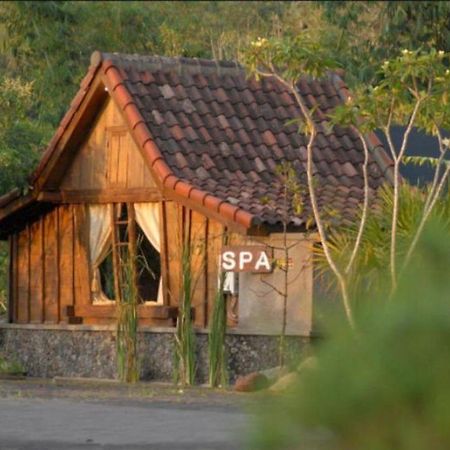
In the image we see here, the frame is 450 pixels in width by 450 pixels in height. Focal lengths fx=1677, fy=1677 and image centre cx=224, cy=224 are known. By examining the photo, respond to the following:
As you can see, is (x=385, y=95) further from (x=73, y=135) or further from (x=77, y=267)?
(x=77, y=267)

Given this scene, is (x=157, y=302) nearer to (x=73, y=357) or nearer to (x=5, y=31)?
(x=73, y=357)

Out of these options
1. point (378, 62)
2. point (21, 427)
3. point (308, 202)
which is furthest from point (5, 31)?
point (21, 427)

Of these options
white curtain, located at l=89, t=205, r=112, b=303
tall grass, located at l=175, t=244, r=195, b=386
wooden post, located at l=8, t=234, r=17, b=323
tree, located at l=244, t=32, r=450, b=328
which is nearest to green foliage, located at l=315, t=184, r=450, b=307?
tree, located at l=244, t=32, r=450, b=328

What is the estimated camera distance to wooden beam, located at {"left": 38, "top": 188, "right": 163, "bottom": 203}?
76.7 ft

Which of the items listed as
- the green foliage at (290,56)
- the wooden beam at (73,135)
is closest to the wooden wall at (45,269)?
the wooden beam at (73,135)

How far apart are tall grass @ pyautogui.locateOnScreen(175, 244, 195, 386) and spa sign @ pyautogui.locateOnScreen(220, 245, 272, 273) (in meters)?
0.99

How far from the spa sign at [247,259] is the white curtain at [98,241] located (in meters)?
3.42

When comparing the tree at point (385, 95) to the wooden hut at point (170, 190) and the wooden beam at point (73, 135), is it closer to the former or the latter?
the wooden hut at point (170, 190)

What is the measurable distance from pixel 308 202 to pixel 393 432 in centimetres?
1266

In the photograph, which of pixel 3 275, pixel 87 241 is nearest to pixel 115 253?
pixel 87 241

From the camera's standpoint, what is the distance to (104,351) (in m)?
24.1

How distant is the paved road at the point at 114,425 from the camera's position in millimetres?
13328

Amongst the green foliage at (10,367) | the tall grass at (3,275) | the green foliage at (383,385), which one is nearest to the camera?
the green foliage at (383,385)

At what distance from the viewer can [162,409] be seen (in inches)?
666
